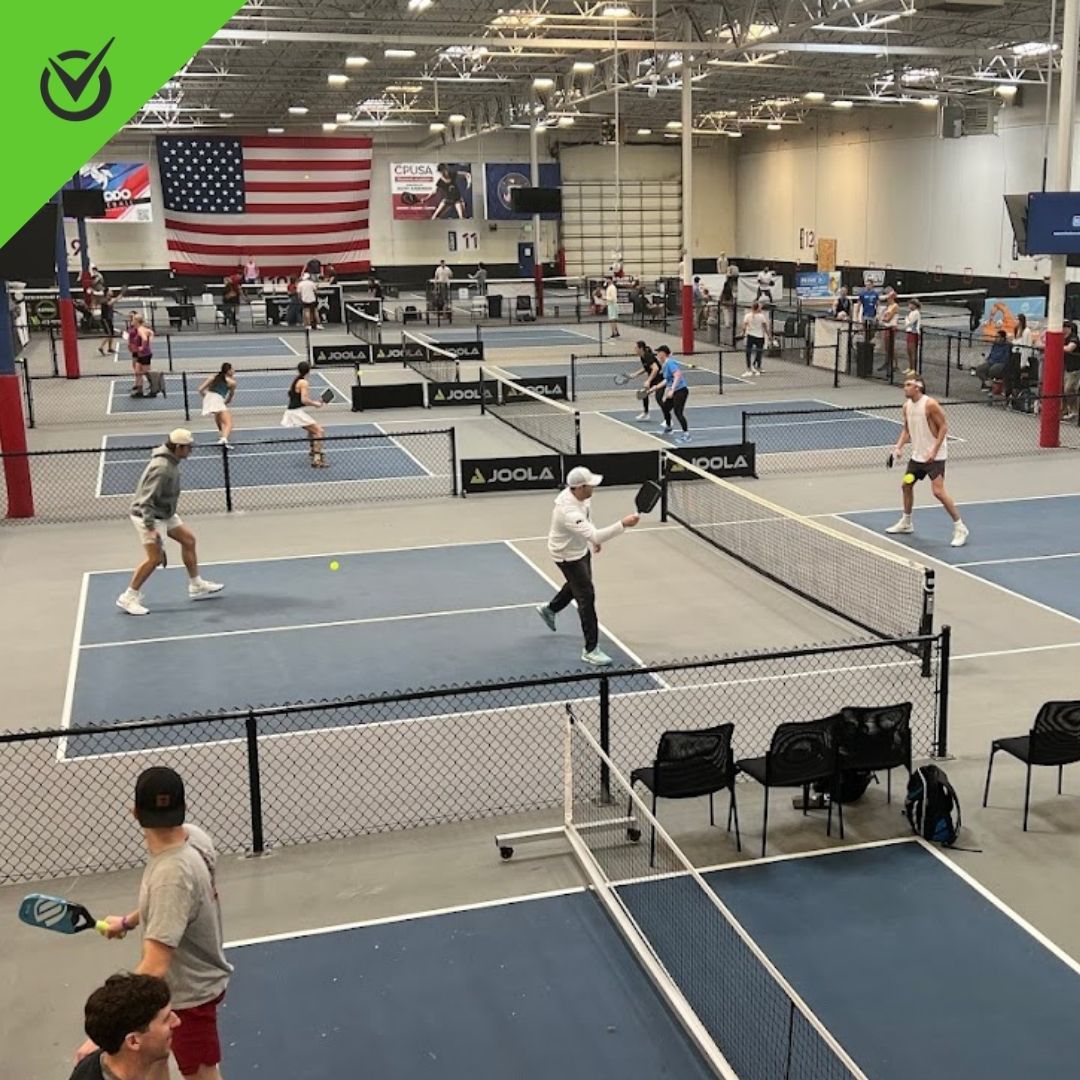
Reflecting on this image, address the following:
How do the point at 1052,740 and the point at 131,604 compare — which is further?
the point at 131,604

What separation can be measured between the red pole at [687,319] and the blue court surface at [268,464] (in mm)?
13149

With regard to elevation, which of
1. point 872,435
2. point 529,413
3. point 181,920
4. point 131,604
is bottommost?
point 131,604

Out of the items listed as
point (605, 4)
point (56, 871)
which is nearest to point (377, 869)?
point (56, 871)

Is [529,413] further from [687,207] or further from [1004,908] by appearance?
[1004,908]

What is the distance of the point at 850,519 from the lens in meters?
17.9

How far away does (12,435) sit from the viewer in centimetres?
1856

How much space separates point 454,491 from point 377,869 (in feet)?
39.2

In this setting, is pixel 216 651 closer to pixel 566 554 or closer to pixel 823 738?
pixel 566 554

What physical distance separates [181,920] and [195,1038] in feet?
2.20

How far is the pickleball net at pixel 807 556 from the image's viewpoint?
13180 mm

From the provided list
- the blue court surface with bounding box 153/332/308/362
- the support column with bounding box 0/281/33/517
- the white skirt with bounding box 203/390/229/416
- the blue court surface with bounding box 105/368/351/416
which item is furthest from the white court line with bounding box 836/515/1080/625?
the blue court surface with bounding box 153/332/308/362

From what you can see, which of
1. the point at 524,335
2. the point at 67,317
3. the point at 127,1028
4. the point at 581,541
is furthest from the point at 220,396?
the point at 524,335

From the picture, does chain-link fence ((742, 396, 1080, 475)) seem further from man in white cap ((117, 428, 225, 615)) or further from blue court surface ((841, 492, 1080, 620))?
man in white cap ((117, 428, 225, 615))

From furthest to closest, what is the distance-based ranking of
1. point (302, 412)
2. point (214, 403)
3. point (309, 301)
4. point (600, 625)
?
point (309, 301) < point (302, 412) < point (214, 403) < point (600, 625)
